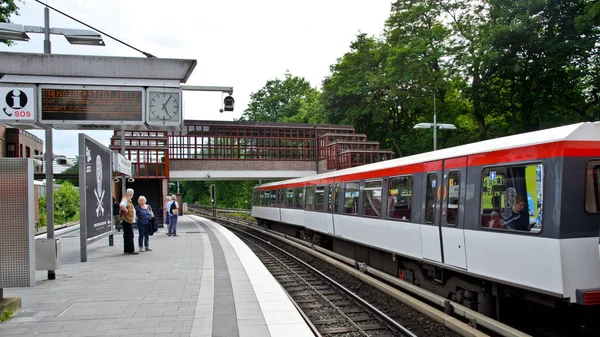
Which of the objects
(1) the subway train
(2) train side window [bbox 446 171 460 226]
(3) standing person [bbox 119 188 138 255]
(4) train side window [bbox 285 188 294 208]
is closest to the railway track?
(1) the subway train

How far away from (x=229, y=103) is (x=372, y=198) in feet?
14.5

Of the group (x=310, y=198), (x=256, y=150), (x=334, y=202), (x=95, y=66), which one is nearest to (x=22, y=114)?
(x=95, y=66)

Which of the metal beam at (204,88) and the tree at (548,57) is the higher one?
the tree at (548,57)

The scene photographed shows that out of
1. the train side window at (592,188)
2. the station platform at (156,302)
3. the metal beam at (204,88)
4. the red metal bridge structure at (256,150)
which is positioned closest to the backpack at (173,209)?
the station platform at (156,302)

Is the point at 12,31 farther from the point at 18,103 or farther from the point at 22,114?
the point at 22,114

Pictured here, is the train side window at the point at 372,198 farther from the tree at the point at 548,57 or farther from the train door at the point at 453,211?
the tree at the point at 548,57

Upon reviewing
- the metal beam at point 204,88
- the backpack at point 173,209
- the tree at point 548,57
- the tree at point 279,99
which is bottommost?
the backpack at point 173,209

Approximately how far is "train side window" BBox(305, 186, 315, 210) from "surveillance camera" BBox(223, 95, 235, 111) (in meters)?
6.65

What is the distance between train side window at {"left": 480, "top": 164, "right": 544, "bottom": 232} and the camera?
5980mm

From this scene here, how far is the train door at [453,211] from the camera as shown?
7570mm

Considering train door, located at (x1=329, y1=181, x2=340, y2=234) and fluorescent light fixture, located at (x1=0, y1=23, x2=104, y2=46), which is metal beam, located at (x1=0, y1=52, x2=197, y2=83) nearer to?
fluorescent light fixture, located at (x1=0, y1=23, x2=104, y2=46)

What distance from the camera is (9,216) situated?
22.8 feet

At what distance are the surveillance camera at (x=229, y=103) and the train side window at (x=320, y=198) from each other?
5439 mm

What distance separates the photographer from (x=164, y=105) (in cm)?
1102
